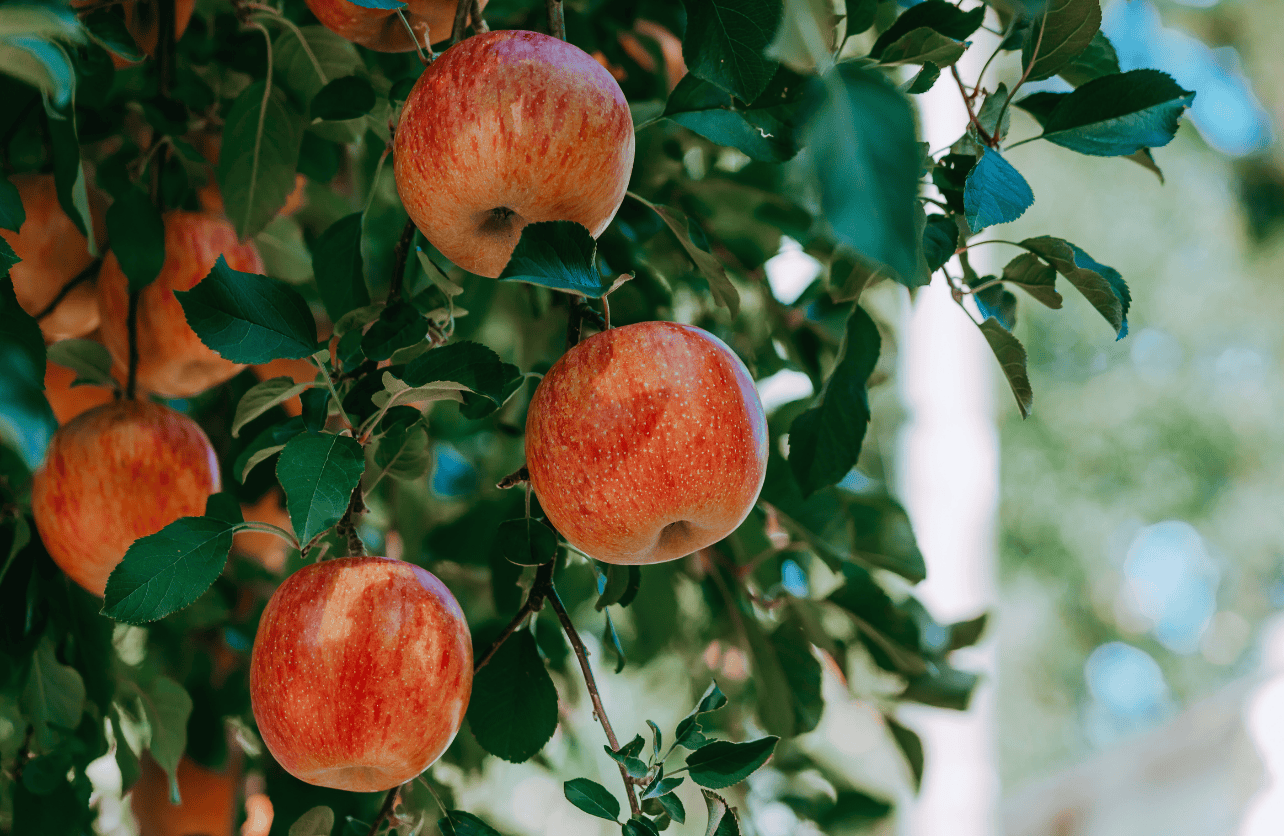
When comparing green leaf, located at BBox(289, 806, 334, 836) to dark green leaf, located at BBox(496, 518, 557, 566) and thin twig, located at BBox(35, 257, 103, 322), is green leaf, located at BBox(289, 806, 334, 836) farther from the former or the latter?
thin twig, located at BBox(35, 257, 103, 322)

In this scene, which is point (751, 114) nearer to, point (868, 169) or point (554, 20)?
point (554, 20)

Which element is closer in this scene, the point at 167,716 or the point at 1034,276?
the point at 1034,276

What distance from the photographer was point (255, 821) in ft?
3.04

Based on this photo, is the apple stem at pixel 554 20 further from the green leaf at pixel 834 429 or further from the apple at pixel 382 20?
the green leaf at pixel 834 429

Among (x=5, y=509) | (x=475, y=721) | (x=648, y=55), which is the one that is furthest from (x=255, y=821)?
(x=648, y=55)

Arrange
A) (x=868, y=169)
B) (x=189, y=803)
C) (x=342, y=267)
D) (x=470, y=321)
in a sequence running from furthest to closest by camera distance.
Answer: (x=189, y=803) < (x=470, y=321) < (x=342, y=267) < (x=868, y=169)

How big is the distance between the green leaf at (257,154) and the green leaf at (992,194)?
491mm

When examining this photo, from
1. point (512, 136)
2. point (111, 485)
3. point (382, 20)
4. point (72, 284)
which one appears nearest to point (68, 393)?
point (72, 284)

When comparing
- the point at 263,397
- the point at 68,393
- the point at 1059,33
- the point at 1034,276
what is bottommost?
the point at 68,393

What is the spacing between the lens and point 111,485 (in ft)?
2.07

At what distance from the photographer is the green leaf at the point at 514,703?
54cm

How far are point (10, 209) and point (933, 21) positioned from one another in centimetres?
49

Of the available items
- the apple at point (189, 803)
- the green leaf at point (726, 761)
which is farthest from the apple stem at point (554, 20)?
the apple at point (189, 803)

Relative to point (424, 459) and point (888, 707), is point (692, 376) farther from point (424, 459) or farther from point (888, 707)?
point (888, 707)
